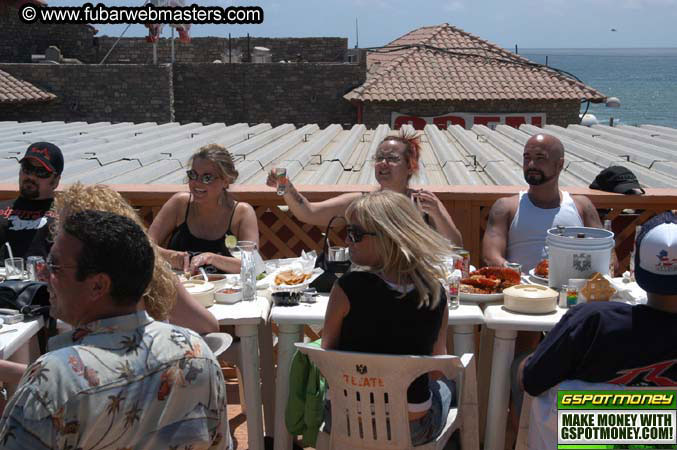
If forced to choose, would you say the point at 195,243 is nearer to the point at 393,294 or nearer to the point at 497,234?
the point at 497,234

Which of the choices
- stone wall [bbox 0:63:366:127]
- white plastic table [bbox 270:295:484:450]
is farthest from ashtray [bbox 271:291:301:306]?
stone wall [bbox 0:63:366:127]

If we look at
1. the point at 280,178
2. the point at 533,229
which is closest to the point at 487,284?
the point at 533,229

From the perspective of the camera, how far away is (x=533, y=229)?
4.43 m

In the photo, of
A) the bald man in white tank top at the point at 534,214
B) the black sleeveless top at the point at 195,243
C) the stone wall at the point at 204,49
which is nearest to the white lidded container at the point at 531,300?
the bald man in white tank top at the point at 534,214

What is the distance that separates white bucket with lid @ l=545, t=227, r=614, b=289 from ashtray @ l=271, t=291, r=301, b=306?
119 centimetres

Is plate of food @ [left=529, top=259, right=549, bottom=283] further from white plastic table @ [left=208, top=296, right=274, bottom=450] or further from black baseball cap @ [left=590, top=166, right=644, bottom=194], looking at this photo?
black baseball cap @ [left=590, top=166, right=644, bottom=194]

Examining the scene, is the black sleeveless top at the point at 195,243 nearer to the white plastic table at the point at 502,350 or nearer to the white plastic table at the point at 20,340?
the white plastic table at the point at 20,340

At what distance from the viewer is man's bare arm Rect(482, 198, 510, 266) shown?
14.4ft

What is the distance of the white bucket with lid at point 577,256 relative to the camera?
11.4 feet

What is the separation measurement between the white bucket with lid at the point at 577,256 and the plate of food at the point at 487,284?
199mm

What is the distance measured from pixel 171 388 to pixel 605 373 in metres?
1.44

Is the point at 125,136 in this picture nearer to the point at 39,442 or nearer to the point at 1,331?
the point at 1,331

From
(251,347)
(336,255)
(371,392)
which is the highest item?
(336,255)

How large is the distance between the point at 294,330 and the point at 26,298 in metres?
1.14
